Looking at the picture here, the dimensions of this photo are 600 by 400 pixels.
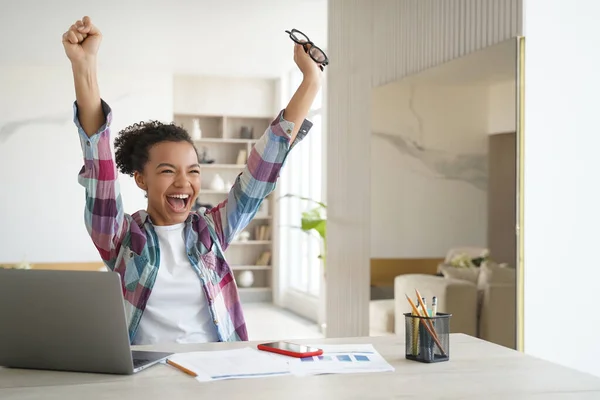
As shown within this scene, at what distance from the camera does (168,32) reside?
6.77 metres

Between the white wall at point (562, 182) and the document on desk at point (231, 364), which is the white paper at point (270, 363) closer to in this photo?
the document on desk at point (231, 364)

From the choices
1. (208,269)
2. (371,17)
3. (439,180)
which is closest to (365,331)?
(439,180)

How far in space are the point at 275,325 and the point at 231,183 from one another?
2350 millimetres

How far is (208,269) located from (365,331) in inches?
103

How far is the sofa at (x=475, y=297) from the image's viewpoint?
10.0ft

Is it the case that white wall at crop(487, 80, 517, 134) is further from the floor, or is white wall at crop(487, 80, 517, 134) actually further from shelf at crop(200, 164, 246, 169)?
shelf at crop(200, 164, 246, 169)

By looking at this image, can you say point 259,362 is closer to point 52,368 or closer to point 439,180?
point 52,368

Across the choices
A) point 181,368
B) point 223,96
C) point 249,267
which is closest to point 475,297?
point 181,368

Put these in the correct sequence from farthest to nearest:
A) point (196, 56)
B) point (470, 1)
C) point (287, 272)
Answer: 1. point (287, 272)
2. point (196, 56)
3. point (470, 1)

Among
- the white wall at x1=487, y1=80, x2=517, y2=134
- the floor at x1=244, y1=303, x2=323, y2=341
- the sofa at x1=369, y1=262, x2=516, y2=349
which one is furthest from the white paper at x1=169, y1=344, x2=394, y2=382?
the floor at x1=244, y1=303, x2=323, y2=341

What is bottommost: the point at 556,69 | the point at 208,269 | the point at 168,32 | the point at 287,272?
the point at 287,272

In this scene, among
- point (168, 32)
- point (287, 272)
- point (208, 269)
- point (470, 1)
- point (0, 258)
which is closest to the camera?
point (208, 269)

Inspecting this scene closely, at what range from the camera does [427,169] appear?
3.77 meters

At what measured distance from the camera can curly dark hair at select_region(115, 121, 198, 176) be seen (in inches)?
79.8
